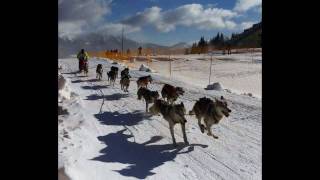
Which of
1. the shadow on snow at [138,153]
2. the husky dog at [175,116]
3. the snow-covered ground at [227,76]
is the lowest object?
the shadow on snow at [138,153]

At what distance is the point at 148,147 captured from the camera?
8.42m

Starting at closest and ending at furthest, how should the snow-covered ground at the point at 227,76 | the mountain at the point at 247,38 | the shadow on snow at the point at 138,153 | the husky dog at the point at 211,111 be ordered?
the shadow on snow at the point at 138,153 → the husky dog at the point at 211,111 → the snow-covered ground at the point at 227,76 → the mountain at the point at 247,38

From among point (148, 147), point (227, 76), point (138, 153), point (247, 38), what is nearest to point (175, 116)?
point (148, 147)

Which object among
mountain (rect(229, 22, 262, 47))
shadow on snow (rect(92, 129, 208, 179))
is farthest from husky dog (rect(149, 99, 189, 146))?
mountain (rect(229, 22, 262, 47))

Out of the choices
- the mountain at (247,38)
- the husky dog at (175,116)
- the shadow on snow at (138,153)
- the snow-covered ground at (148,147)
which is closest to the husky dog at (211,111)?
the snow-covered ground at (148,147)

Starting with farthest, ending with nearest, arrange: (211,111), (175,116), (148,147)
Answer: (211,111) < (175,116) < (148,147)

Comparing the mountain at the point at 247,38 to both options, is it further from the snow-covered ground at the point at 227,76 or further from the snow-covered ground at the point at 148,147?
the snow-covered ground at the point at 148,147

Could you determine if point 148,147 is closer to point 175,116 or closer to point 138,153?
point 138,153

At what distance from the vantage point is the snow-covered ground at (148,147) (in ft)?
22.3

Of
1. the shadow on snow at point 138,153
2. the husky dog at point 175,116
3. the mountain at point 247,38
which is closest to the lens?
the shadow on snow at point 138,153
